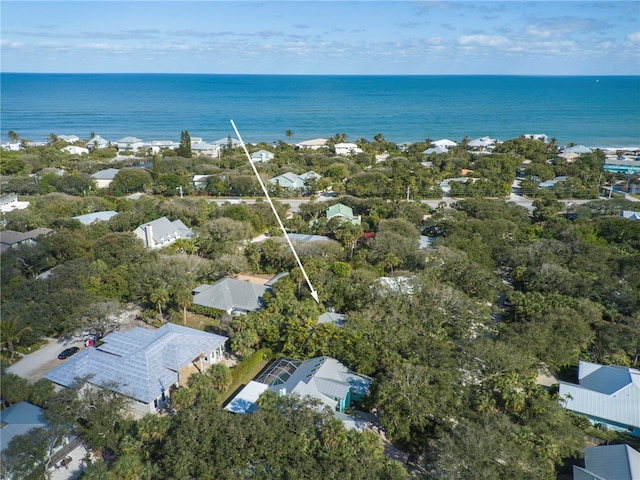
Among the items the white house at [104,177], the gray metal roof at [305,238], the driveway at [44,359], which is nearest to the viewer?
the driveway at [44,359]

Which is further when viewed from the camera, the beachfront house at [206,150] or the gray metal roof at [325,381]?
the beachfront house at [206,150]

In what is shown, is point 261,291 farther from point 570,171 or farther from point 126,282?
point 570,171

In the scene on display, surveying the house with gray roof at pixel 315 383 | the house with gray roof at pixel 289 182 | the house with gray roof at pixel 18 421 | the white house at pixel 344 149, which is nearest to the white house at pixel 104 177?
the house with gray roof at pixel 289 182

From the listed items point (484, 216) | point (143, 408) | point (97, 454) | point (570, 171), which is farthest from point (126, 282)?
point (570, 171)

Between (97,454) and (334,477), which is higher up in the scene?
(334,477)

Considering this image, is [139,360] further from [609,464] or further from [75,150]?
[75,150]

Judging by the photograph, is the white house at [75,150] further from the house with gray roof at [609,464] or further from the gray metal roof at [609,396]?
the house with gray roof at [609,464]
